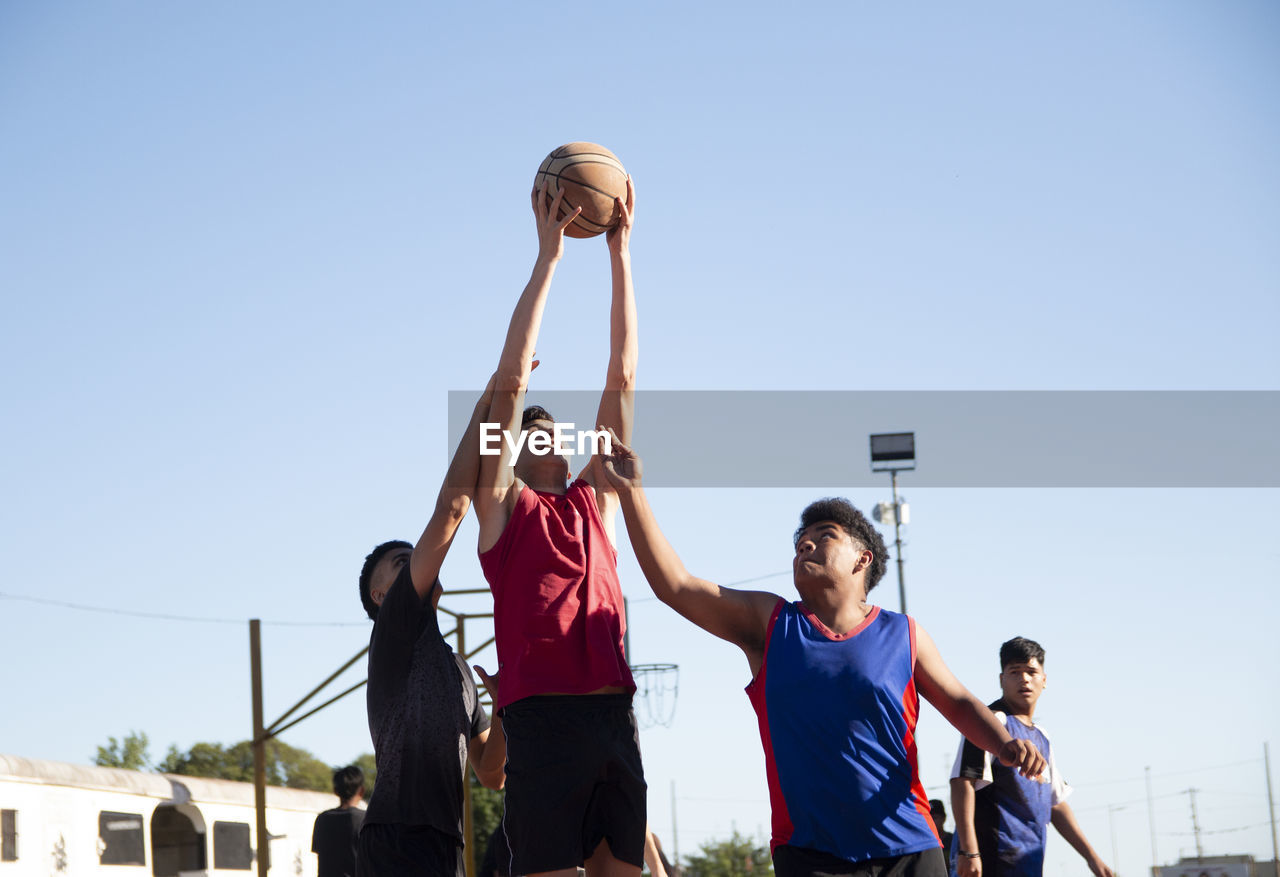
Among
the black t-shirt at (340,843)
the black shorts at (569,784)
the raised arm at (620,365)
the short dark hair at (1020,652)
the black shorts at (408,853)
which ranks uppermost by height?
the raised arm at (620,365)

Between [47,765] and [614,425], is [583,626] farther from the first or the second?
[47,765]

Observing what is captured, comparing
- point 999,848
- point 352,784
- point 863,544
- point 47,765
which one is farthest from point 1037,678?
point 47,765

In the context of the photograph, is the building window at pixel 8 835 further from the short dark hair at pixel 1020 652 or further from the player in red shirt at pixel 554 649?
the player in red shirt at pixel 554 649

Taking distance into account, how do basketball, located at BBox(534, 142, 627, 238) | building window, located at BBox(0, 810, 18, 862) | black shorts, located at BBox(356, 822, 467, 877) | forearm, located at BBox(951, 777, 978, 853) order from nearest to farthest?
black shorts, located at BBox(356, 822, 467, 877), basketball, located at BBox(534, 142, 627, 238), forearm, located at BBox(951, 777, 978, 853), building window, located at BBox(0, 810, 18, 862)

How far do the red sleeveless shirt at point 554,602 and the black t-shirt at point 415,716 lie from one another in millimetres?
235

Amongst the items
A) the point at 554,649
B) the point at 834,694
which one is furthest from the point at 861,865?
the point at 554,649

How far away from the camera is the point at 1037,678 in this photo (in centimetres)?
762

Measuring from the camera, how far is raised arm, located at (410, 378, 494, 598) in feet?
16.5

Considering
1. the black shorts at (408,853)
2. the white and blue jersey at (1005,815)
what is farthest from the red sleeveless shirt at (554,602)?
the white and blue jersey at (1005,815)

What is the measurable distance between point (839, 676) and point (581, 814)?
996 millimetres

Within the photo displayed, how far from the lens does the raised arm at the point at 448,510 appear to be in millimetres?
5043

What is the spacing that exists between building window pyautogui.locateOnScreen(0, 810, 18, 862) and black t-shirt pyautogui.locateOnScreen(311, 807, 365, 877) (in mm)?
12454

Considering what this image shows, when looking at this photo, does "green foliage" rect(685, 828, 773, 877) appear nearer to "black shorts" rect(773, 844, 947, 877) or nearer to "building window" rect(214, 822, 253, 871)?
"building window" rect(214, 822, 253, 871)

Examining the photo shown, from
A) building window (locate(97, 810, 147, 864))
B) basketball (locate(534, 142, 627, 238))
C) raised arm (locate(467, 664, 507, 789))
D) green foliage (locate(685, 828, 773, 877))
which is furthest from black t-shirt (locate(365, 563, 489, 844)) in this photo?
green foliage (locate(685, 828, 773, 877))
